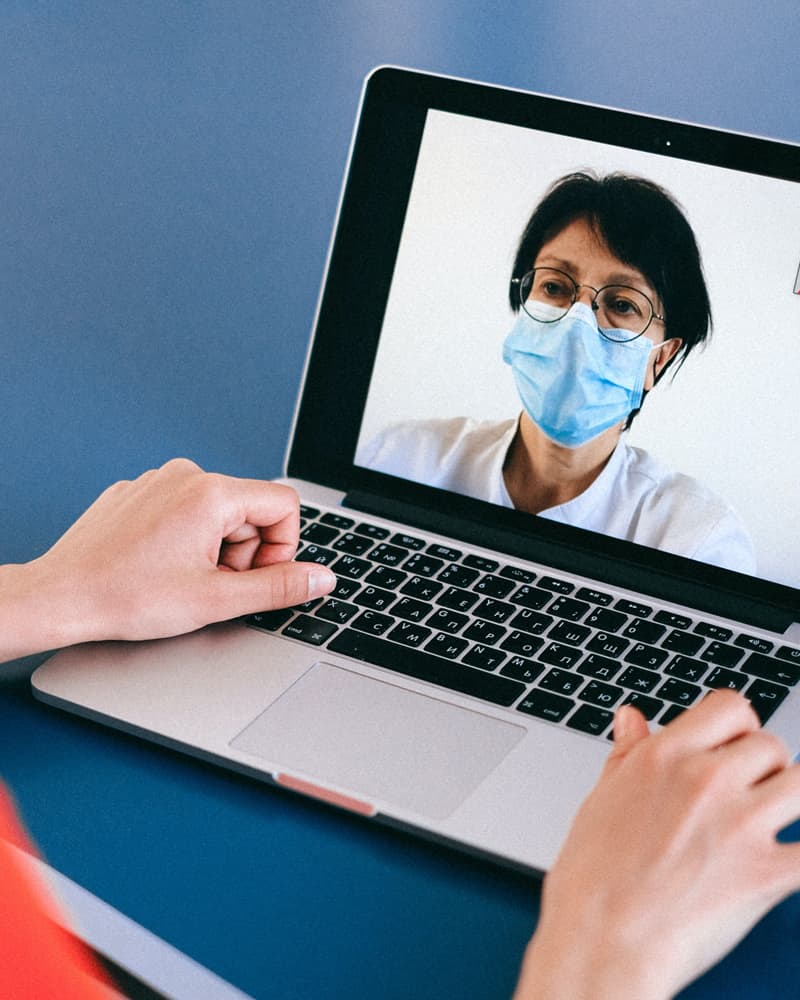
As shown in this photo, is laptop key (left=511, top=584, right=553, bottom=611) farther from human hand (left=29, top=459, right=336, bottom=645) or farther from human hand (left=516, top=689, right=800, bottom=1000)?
human hand (left=516, top=689, right=800, bottom=1000)

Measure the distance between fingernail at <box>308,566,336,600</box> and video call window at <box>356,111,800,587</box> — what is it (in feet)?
0.45

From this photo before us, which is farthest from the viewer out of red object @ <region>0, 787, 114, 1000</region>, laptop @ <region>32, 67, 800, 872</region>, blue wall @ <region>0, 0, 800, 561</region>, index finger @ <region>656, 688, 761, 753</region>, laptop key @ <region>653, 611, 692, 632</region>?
blue wall @ <region>0, 0, 800, 561</region>

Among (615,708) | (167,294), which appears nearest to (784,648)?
(615,708)

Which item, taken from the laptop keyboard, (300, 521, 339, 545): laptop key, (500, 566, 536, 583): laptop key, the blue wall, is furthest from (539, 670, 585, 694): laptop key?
the blue wall

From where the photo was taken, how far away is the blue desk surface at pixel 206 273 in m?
0.62

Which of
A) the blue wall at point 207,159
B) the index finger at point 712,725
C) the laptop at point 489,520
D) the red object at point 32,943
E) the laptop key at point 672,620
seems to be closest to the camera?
the red object at point 32,943

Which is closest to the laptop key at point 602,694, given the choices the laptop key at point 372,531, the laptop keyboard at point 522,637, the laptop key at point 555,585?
the laptop keyboard at point 522,637

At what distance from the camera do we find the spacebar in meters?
0.72

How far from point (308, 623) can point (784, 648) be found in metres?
0.29

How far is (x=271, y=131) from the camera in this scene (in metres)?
1.26

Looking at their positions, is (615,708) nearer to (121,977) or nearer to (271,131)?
(121,977)

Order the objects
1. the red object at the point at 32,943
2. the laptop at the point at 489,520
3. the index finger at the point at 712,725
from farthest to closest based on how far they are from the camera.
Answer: the laptop at the point at 489,520 → the index finger at the point at 712,725 → the red object at the point at 32,943

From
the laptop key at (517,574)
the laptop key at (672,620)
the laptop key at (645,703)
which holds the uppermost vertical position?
the laptop key at (672,620)

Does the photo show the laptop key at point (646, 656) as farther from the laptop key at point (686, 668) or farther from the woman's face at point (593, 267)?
the woman's face at point (593, 267)
